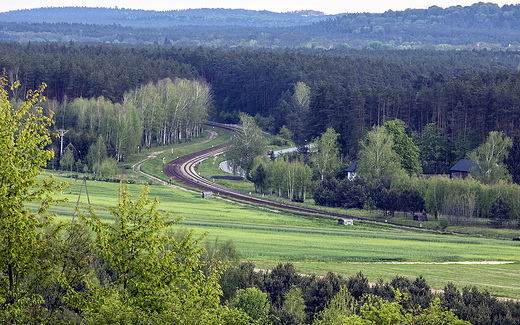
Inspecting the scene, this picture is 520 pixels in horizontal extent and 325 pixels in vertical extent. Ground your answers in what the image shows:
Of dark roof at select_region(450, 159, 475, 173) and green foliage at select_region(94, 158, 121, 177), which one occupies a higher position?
→ dark roof at select_region(450, 159, 475, 173)

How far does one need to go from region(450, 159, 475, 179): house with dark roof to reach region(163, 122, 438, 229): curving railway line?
27.1 metres

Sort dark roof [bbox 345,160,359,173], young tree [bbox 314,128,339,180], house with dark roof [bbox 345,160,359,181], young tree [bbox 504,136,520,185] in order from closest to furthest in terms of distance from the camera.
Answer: young tree [bbox 504,136,520,185], house with dark roof [bbox 345,160,359,181], dark roof [bbox 345,160,359,173], young tree [bbox 314,128,339,180]

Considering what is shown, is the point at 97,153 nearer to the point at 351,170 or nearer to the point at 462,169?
the point at 351,170

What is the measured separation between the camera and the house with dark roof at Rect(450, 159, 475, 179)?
88562 mm

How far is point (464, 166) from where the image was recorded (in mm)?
90125

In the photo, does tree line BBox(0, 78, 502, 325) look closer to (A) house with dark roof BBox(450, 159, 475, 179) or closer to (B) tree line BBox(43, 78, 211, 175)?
(A) house with dark roof BBox(450, 159, 475, 179)

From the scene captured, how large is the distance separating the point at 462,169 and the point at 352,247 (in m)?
49.2

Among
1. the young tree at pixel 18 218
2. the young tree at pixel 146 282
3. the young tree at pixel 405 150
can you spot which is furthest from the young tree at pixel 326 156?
the young tree at pixel 18 218

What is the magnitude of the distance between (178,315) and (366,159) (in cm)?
8045

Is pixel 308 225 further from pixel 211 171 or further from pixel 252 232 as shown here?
pixel 211 171

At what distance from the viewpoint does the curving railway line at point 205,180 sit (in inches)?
2992

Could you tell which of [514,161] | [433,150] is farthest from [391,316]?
[433,150]

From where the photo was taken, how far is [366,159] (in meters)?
91.1

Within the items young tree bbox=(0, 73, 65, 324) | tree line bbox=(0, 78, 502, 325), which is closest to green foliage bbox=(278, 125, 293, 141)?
tree line bbox=(0, 78, 502, 325)
